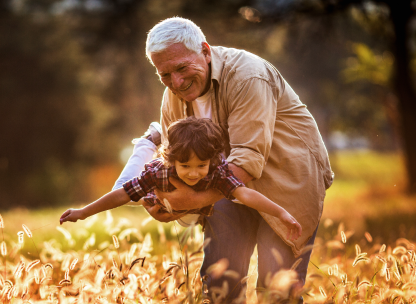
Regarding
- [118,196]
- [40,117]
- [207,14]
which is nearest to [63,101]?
[40,117]

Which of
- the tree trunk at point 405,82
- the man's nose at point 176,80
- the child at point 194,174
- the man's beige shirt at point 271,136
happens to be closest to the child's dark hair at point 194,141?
the child at point 194,174

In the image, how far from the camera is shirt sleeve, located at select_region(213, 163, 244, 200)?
9.34ft

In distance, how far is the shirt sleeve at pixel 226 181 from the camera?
9.34 ft

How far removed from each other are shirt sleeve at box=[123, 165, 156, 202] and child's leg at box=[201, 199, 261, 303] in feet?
1.88

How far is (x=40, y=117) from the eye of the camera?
21578 millimetres

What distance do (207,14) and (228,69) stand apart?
8911 mm

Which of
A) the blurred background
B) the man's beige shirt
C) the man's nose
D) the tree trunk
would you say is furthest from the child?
the tree trunk

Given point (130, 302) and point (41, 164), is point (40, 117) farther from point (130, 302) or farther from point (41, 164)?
point (130, 302)

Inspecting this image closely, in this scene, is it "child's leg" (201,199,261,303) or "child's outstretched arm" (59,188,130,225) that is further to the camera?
"child's leg" (201,199,261,303)

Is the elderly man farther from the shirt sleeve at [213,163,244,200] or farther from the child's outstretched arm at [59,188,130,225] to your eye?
the child's outstretched arm at [59,188,130,225]

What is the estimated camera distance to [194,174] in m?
2.86

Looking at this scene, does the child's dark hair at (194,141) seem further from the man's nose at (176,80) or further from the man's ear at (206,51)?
the man's ear at (206,51)

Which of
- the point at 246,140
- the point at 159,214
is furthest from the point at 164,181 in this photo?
the point at 246,140

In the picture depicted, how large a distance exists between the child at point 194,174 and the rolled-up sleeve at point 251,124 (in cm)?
10
